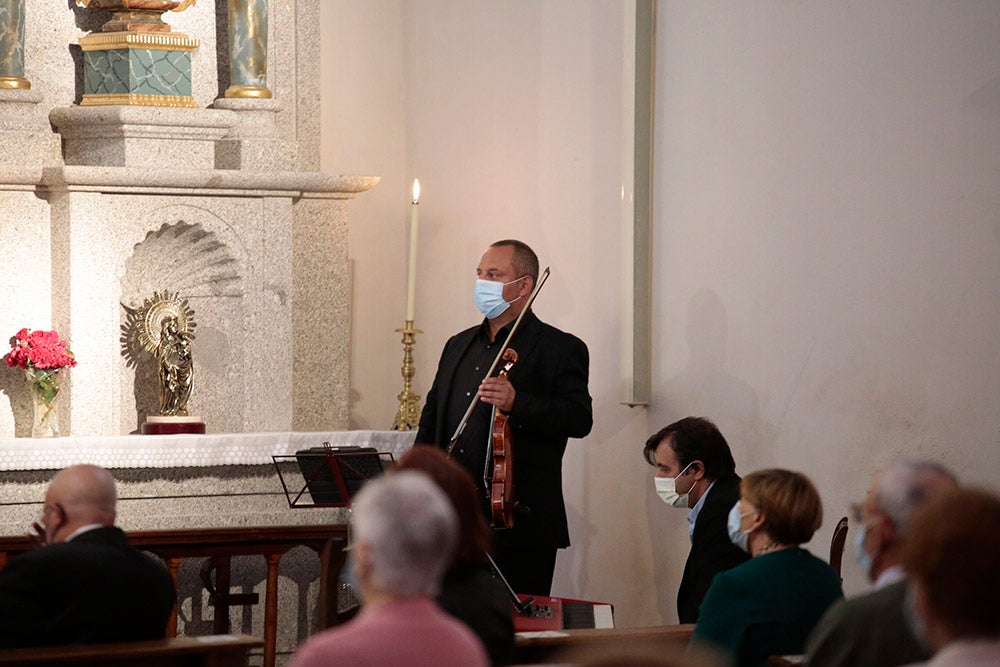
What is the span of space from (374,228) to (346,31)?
1.08m

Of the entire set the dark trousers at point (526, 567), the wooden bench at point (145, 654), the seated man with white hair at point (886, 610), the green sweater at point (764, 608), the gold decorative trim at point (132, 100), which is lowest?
the dark trousers at point (526, 567)

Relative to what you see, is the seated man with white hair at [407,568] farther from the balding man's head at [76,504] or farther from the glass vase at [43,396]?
the glass vase at [43,396]

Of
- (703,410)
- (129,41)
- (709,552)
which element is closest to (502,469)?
(709,552)

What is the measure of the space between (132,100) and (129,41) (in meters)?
0.27

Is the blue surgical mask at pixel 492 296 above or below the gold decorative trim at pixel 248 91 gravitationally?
below

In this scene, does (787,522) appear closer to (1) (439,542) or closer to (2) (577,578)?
(1) (439,542)

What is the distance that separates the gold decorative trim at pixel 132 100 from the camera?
7527 millimetres

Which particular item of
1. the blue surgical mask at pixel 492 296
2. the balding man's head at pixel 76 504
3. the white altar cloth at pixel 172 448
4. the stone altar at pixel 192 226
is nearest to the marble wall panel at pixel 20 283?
the stone altar at pixel 192 226

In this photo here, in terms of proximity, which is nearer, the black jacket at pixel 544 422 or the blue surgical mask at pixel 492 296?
Result: the black jacket at pixel 544 422

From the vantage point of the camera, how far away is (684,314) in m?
6.54

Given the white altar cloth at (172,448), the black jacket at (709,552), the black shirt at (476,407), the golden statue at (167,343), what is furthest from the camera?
the golden statue at (167,343)

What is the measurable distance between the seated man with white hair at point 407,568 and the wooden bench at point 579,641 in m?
1.48

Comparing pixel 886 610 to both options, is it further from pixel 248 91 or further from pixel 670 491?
pixel 248 91


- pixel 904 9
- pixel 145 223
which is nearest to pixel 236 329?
pixel 145 223
